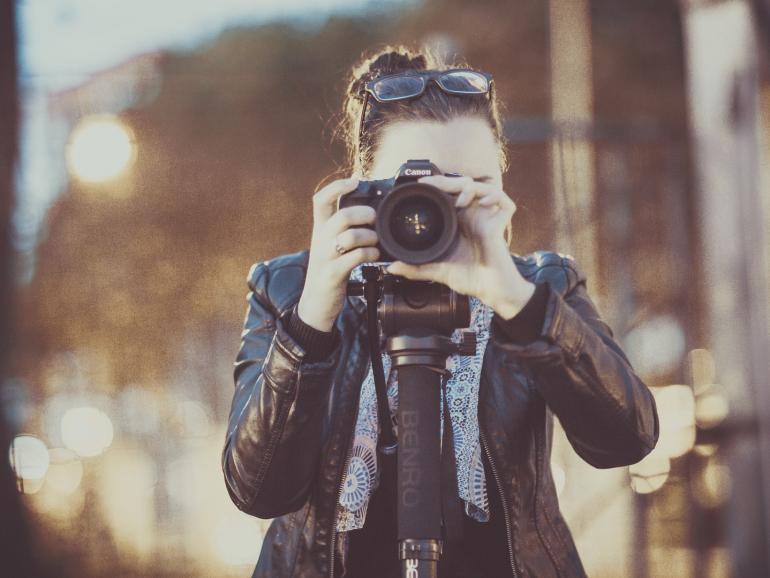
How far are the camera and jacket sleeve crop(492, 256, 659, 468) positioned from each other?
16 centimetres

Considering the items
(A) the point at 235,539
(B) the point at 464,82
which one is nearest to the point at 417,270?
(B) the point at 464,82

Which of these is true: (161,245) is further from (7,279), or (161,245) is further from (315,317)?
(315,317)

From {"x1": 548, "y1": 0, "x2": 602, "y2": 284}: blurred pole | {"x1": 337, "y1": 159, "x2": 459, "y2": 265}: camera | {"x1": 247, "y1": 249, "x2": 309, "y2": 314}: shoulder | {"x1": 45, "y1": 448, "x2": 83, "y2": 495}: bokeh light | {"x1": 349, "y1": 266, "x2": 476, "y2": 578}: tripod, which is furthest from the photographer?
{"x1": 45, "y1": 448, "x2": 83, "y2": 495}: bokeh light

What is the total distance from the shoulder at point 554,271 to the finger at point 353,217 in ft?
1.35

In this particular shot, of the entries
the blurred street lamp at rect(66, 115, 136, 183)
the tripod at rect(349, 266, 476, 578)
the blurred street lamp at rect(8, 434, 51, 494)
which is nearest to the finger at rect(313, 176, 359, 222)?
the tripod at rect(349, 266, 476, 578)

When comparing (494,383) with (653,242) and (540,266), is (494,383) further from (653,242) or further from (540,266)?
(653,242)

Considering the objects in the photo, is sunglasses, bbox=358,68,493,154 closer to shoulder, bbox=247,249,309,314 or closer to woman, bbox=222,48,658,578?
woman, bbox=222,48,658,578

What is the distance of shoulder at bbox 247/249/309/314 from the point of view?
164 centimetres

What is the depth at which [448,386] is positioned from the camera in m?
1.65

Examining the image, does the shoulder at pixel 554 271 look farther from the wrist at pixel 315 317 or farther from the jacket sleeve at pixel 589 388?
the wrist at pixel 315 317

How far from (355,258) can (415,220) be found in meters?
0.10

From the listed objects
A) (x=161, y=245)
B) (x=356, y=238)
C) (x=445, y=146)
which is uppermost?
(x=161, y=245)

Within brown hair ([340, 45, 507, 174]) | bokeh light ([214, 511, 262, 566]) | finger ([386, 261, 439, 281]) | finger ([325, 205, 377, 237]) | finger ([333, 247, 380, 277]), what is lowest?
bokeh light ([214, 511, 262, 566])

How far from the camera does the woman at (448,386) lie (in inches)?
53.3
